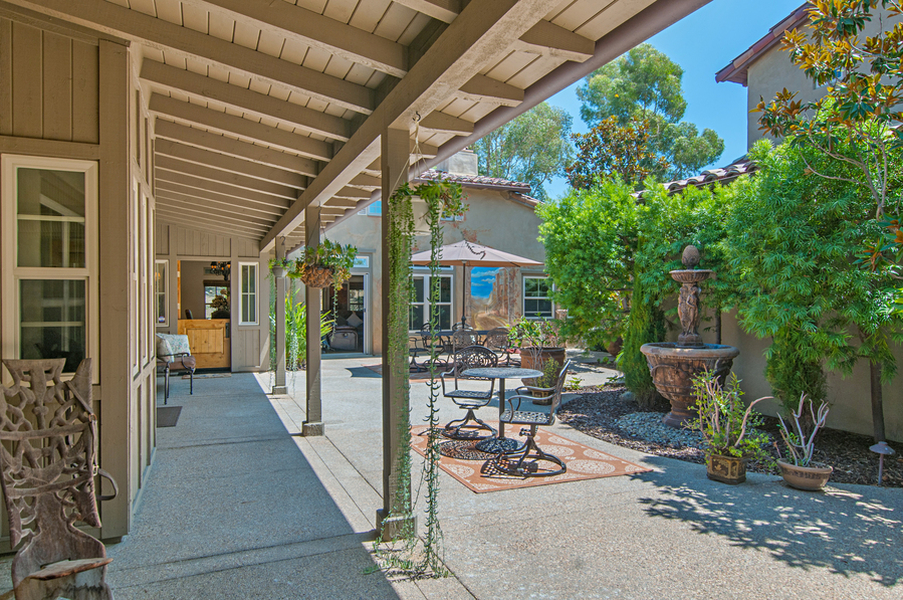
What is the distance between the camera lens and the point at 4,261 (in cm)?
291

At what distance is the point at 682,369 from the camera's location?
568 cm

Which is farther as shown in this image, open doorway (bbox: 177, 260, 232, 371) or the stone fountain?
open doorway (bbox: 177, 260, 232, 371)

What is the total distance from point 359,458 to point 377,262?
8.79 metres

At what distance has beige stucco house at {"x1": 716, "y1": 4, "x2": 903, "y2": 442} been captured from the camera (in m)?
5.32

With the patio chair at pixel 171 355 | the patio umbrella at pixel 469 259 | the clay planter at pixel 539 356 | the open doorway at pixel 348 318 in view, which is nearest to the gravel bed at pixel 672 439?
the clay planter at pixel 539 356

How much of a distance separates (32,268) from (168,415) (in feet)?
13.1

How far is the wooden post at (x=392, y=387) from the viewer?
3.11m

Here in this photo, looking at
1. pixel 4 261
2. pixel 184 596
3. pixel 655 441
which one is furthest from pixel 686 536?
pixel 4 261

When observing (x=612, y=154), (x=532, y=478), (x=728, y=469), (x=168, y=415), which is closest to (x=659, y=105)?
(x=612, y=154)

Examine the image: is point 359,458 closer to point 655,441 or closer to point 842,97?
point 655,441

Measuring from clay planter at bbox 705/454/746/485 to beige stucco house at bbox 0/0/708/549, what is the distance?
100 inches

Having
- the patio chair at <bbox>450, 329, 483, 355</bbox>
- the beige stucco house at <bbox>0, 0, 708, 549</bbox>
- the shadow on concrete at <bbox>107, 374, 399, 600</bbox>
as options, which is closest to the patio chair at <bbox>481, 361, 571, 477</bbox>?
the shadow on concrete at <bbox>107, 374, 399, 600</bbox>

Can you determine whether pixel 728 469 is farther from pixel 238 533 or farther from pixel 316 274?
pixel 316 274

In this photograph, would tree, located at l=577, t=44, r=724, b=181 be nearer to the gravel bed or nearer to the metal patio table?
the gravel bed
